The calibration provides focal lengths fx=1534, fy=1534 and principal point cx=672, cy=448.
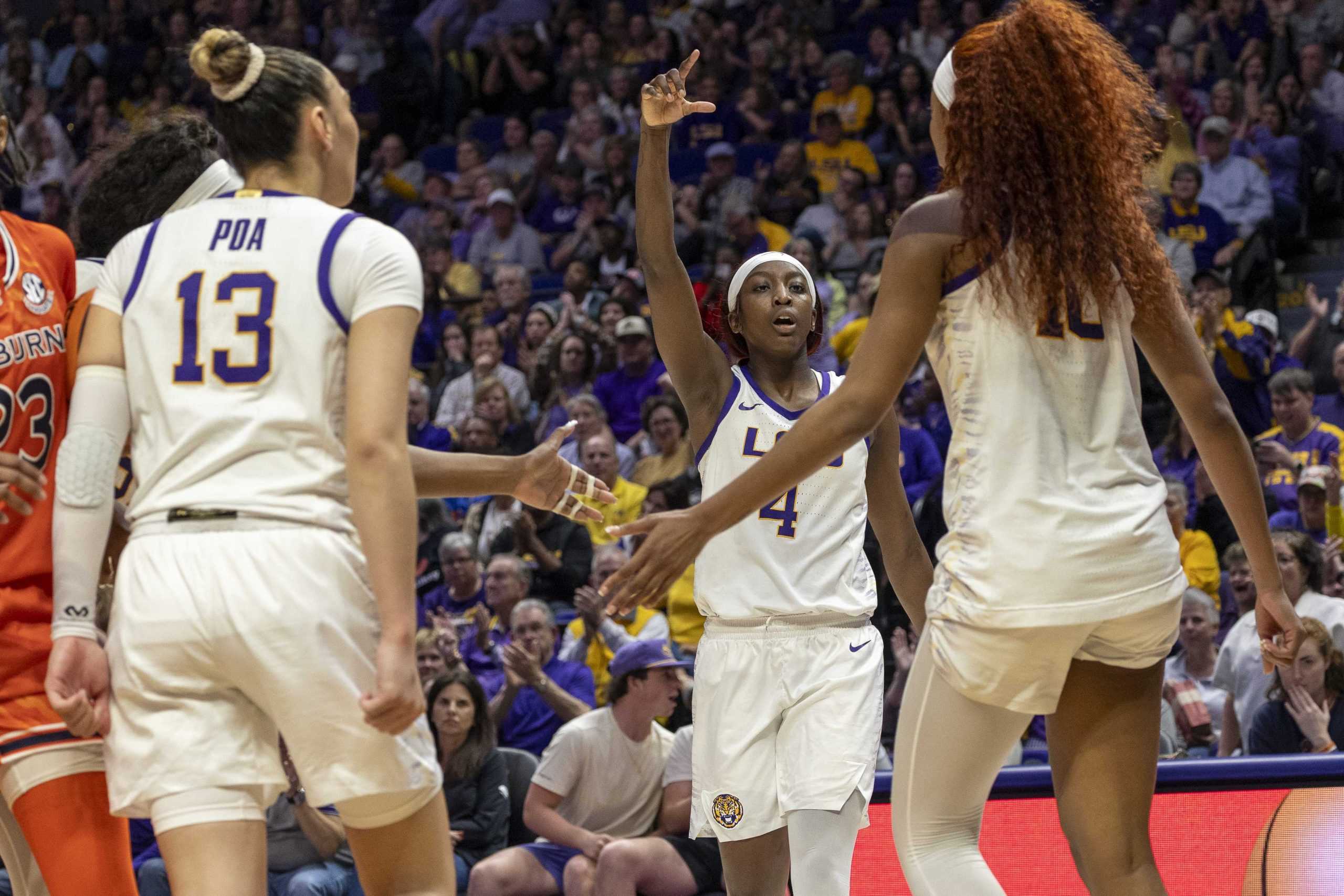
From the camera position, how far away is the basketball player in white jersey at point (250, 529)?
8.62 ft

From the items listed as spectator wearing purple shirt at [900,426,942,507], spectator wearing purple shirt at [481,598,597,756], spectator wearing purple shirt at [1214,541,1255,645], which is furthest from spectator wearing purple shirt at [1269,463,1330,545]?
spectator wearing purple shirt at [481,598,597,756]

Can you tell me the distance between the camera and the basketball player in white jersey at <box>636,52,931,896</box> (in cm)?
405

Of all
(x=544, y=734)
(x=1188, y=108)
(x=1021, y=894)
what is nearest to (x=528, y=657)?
(x=544, y=734)

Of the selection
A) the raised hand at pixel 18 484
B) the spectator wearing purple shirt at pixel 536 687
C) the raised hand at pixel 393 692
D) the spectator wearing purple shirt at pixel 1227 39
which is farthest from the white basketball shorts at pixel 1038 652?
the spectator wearing purple shirt at pixel 1227 39

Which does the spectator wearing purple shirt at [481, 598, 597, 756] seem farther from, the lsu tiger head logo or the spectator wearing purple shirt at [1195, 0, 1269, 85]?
the spectator wearing purple shirt at [1195, 0, 1269, 85]

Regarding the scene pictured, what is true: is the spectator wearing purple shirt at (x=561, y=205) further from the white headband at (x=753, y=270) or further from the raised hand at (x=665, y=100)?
the raised hand at (x=665, y=100)

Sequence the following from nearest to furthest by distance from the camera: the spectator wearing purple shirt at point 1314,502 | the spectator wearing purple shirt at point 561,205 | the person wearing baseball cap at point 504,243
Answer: the spectator wearing purple shirt at point 1314,502 → the person wearing baseball cap at point 504,243 → the spectator wearing purple shirt at point 561,205

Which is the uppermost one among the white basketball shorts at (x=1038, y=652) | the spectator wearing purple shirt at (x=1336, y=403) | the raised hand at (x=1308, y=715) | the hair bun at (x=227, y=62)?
the hair bun at (x=227, y=62)

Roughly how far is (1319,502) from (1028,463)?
5.52m

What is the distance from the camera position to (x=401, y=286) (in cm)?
273

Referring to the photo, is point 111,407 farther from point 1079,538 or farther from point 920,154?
point 920,154

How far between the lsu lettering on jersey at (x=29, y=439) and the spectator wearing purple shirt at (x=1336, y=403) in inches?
289

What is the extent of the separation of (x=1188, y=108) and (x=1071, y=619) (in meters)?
10.1

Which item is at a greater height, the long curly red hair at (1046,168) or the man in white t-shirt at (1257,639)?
the long curly red hair at (1046,168)
